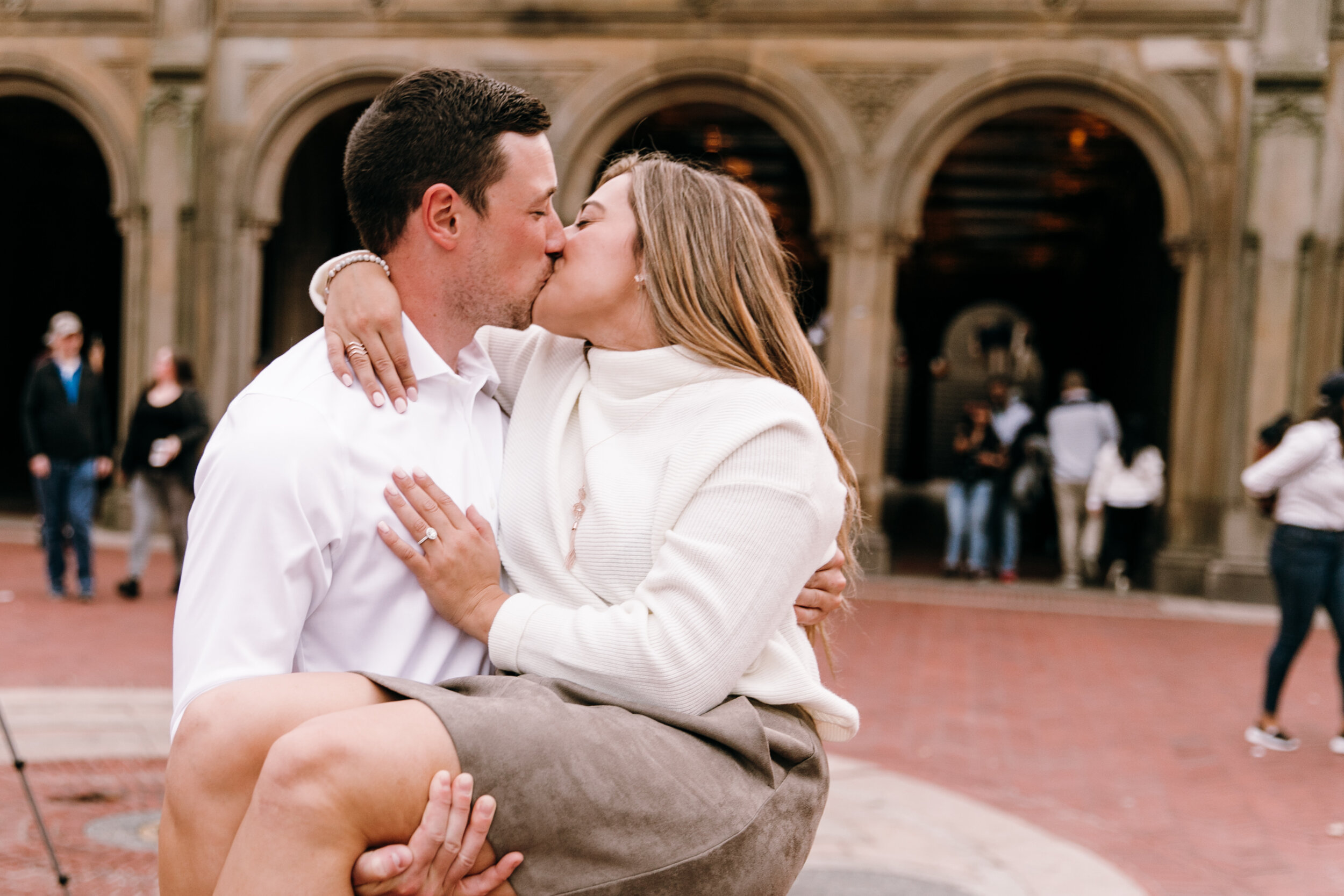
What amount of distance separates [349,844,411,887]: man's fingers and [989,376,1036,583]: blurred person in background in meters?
11.7

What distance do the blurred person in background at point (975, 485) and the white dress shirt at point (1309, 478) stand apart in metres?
5.64

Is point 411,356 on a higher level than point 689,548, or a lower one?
higher

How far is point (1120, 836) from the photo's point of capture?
5.23m

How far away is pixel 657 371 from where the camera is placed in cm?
200

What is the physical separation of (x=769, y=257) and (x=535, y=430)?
500 millimetres

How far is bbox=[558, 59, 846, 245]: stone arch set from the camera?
507 inches

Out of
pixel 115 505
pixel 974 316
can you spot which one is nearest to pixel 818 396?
pixel 115 505

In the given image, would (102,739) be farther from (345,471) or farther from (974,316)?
(974,316)

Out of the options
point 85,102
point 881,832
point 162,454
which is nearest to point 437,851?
point 881,832

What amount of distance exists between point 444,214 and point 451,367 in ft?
0.94

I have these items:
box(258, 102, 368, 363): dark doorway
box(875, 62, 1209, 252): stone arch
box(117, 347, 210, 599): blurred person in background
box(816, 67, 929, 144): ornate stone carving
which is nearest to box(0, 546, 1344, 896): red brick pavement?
box(117, 347, 210, 599): blurred person in background

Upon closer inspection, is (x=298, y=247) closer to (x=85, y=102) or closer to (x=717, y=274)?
(x=85, y=102)

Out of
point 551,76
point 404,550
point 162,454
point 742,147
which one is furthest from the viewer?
point 742,147

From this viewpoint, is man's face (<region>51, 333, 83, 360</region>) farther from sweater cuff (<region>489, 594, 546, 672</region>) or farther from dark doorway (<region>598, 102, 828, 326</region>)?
sweater cuff (<region>489, 594, 546, 672</region>)
